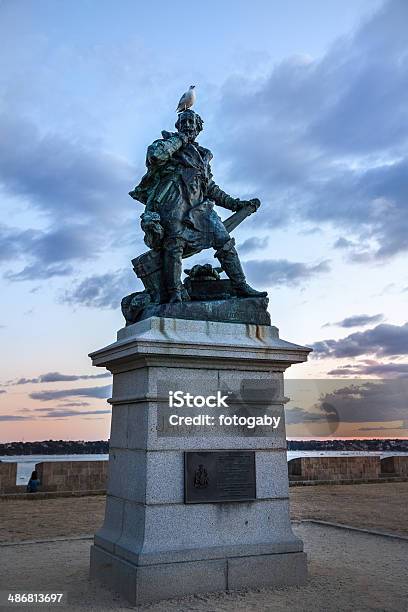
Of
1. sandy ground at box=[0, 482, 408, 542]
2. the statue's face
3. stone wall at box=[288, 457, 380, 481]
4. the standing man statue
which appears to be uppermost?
the statue's face

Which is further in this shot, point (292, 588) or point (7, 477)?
point (7, 477)

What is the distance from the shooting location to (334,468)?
19.9 meters

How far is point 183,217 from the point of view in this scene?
7.00 meters

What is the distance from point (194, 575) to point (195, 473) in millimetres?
920

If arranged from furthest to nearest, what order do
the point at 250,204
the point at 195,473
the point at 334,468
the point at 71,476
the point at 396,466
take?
1. the point at 396,466
2. the point at 334,468
3. the point at 71,476
4. the point at 250,204
5. the point at 195,473

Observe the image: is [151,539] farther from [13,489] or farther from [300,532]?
[13,489]

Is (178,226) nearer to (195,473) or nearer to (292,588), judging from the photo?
(195,473)

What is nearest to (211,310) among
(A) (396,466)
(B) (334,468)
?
(B) (334,468)

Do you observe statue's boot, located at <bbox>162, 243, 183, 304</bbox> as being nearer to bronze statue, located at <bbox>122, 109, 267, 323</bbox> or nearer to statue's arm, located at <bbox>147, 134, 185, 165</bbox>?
bronze statue, located at <bbox>122, 109, 267, 323</bbox>

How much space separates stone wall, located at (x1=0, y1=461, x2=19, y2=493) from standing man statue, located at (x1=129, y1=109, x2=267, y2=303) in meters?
10.5

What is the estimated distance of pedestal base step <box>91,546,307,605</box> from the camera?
541 cm

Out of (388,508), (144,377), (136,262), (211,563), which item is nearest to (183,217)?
(136,262)

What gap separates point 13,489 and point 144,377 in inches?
445

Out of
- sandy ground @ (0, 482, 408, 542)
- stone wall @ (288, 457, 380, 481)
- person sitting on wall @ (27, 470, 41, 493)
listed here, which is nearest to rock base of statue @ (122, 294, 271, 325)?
sandy ground @ (0, 482, 408, 542)
